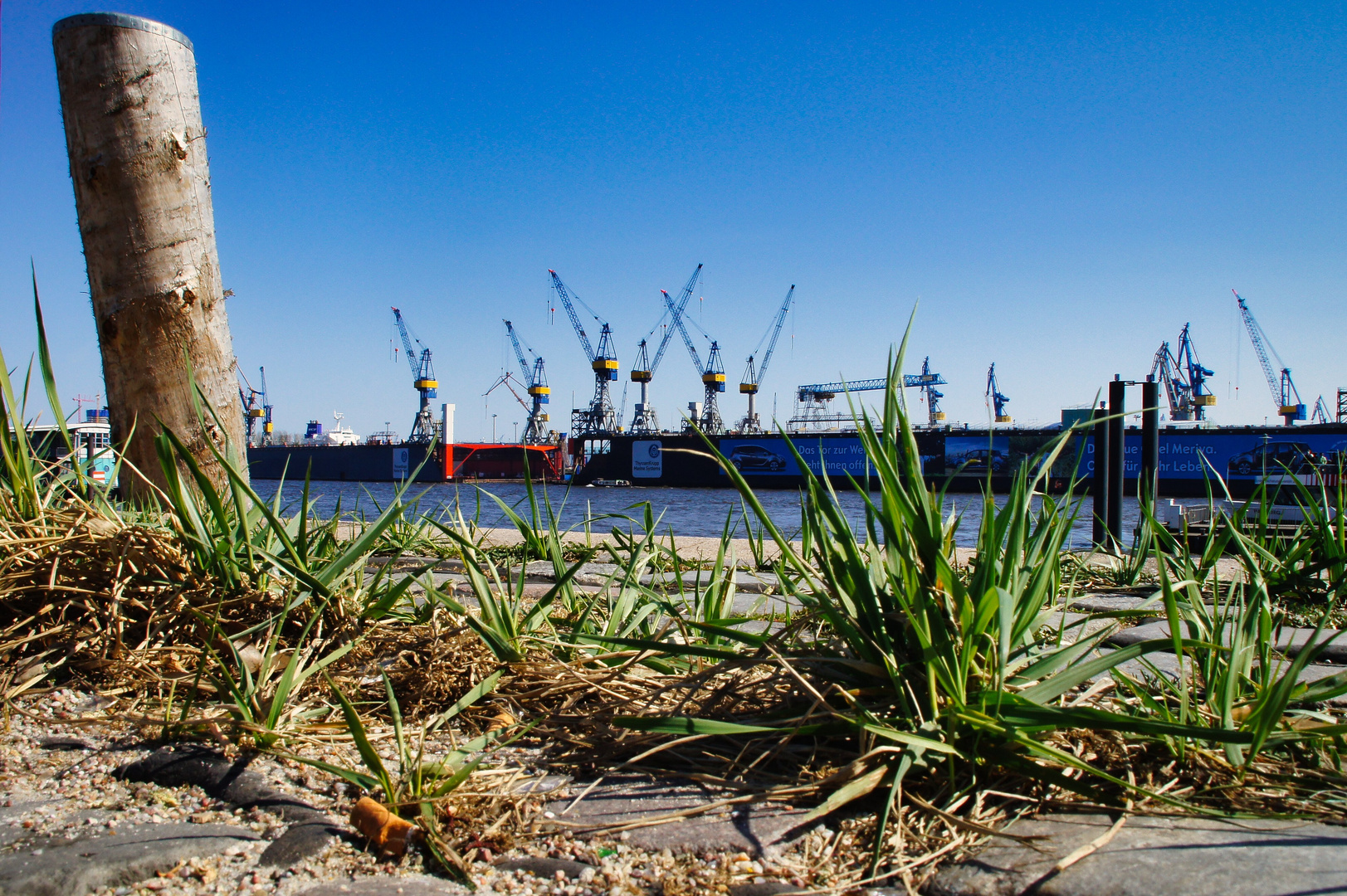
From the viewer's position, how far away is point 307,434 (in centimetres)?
7488

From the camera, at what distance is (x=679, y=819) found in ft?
2.97

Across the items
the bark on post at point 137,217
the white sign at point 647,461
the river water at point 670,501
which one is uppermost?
the bark on post at point 137,217

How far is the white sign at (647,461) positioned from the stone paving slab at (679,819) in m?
40.0

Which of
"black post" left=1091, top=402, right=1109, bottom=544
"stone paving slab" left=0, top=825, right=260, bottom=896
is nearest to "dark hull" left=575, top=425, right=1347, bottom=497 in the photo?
"black post" left=1091, top=402, right=1109, bottom=544

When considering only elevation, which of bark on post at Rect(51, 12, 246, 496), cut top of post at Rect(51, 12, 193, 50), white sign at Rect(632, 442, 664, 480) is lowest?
white sign at Rect(632, 442, 664, 480)

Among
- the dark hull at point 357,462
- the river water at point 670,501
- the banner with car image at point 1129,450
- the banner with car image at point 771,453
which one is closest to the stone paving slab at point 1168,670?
the river water at point 670,501

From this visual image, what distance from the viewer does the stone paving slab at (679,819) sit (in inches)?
33.7

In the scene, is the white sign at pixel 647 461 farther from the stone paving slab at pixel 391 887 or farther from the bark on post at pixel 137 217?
the stone paving slab at pixel 391 887

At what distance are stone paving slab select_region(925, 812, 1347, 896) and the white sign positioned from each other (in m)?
40.2

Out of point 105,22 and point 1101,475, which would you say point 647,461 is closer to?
point 1101,475

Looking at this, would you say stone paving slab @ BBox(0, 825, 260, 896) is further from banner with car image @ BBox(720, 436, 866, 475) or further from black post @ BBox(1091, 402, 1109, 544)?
banner with car image @ BBox(720, 436, 866, 475)

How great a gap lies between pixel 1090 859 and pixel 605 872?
0.48 m

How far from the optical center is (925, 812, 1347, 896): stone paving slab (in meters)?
0.71

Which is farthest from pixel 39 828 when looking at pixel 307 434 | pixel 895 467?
pixel 307 434
